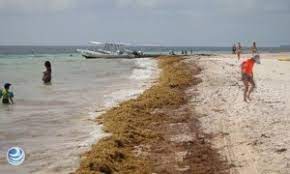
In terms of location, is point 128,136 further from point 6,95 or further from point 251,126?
point 6,95

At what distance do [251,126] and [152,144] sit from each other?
227 cm

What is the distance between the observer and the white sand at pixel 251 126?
368 inches

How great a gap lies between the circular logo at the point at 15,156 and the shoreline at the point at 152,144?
1.23m

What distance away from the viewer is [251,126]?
475 inches

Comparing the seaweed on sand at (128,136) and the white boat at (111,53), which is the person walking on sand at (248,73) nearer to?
the seaweed on sand at (128,136)

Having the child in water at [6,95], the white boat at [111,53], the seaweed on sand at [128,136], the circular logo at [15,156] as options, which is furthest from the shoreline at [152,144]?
the white boat at [111,53]

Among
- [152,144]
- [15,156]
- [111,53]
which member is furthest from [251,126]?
[111,53]

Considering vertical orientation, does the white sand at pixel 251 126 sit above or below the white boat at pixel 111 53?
above

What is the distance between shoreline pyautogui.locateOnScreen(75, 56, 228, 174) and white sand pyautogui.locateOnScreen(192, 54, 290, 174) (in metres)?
0.35

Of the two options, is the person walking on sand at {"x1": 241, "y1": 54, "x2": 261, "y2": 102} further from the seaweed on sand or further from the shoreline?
the seaweed on sand

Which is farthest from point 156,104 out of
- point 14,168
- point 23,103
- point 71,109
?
point 14,168

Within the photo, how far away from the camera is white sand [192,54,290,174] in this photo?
936 cm

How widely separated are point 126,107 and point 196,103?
7.27ft

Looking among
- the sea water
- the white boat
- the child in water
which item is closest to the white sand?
the sea water
